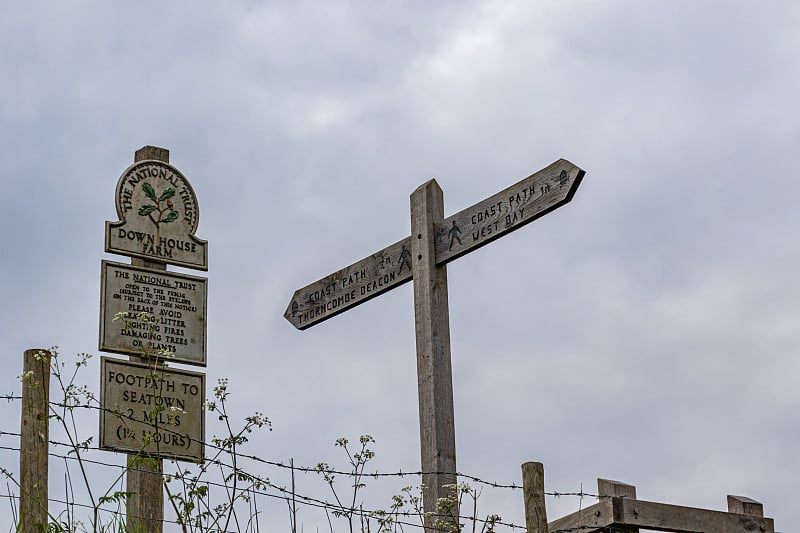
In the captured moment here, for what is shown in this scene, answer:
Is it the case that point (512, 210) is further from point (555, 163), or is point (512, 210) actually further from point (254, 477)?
point (254, 477)

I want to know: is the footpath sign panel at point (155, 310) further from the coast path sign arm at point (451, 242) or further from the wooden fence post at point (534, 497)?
the wooden fence post at point (534, 497)

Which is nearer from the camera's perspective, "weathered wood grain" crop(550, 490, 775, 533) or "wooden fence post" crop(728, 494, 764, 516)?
"weathered wood grain" crop(550, 490, 775, 533)

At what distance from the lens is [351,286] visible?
30.1 ft

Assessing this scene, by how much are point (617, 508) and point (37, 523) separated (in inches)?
140

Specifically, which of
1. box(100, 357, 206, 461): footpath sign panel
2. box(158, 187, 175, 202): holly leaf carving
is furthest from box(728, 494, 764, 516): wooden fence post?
box(158, 187, 175, 202): holly leaf carving

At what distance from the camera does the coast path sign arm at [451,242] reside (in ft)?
26.1

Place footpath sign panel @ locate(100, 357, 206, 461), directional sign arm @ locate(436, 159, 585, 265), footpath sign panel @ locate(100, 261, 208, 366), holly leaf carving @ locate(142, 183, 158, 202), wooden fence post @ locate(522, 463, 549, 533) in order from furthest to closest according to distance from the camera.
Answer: holly leaf carving @ locate(142, 183, 158, 202) < footpath sign panel @ locate(100, 261, 208, 366) < footpath sign panel @ locate(100, 357, 206, 461) < directional sign arm @ locate(436, 159, 585, 265) < wooden fence post @ locate(522, 463, 549, 533)

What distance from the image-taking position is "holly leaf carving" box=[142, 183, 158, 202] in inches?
355

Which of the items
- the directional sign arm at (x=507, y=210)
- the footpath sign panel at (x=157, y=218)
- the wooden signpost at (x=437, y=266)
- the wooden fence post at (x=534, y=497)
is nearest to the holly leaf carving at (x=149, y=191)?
the footpath sign panel at (x=157, y=218)

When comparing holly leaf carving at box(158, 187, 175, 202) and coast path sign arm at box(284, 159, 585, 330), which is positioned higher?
holly leaf carving at box(158, 187, 175, 202)

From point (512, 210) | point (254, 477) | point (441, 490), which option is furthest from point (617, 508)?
point (254, 477)

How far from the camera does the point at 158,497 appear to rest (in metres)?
8.20

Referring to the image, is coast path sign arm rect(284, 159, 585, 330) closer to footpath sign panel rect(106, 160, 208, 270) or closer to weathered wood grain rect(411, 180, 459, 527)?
weathered wood grain rect(411, 180, 459, 527)

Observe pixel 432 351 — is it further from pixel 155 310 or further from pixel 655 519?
pixel 155 310
